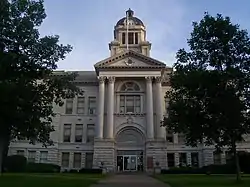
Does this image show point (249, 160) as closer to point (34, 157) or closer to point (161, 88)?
point (161, 88)

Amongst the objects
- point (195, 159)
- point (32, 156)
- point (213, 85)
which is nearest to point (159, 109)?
point (195, 159)

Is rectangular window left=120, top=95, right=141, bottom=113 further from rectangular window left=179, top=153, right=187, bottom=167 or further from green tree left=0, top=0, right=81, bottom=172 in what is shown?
green tree left=0, top=0, right=81, bottom=172

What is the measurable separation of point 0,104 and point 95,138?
37.0m

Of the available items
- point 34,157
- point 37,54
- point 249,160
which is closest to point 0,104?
point 37,54

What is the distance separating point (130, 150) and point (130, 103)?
8333 mm

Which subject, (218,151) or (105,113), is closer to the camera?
(218,151)

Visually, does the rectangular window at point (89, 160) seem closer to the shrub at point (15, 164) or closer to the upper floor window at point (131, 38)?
the shrub at point (15, 164)

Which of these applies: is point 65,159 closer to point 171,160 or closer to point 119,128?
point 119,128

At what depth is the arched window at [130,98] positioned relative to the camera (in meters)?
63.9

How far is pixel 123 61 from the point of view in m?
64.1

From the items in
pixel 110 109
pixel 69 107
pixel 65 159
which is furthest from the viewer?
pixel 69 107

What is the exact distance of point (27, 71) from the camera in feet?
84.7

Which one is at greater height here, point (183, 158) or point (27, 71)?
point (27, 71)

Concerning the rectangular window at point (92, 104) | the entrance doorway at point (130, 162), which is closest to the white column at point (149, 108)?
the entrance doorway at point (130, 162)
